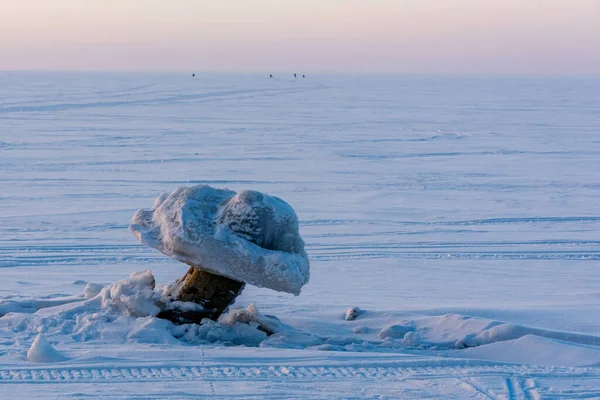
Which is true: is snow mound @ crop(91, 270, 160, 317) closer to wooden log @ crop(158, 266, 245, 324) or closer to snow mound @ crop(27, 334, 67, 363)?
→ wooden log @ crop(158, 266, 245, 324)

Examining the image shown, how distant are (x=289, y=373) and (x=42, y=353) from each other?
130cm

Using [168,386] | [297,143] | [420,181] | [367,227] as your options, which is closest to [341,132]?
[297,143]

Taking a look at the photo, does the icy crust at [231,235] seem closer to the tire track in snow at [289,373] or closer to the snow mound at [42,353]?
the tire track in snow at [289,373]

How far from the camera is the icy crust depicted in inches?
190

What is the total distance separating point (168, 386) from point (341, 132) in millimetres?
16835

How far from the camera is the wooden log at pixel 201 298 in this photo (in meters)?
5.12

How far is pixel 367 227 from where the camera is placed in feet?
30.7

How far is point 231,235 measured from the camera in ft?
16.0

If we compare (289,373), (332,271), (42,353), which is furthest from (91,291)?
(332,271)

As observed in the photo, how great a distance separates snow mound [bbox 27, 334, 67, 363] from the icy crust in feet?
3.12

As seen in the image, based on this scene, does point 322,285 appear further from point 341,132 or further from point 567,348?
point 341,132

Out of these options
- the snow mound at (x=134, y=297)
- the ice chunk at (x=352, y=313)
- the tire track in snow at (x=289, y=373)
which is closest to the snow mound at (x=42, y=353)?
the tire track in snow at (x=289, y=373)

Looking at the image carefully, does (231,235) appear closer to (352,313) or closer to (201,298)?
(201,298)

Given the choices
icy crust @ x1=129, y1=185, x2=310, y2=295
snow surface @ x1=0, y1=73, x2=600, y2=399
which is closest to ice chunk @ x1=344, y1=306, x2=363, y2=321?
snow surface @ x1=0, y1=73, x2=600, y2=399
